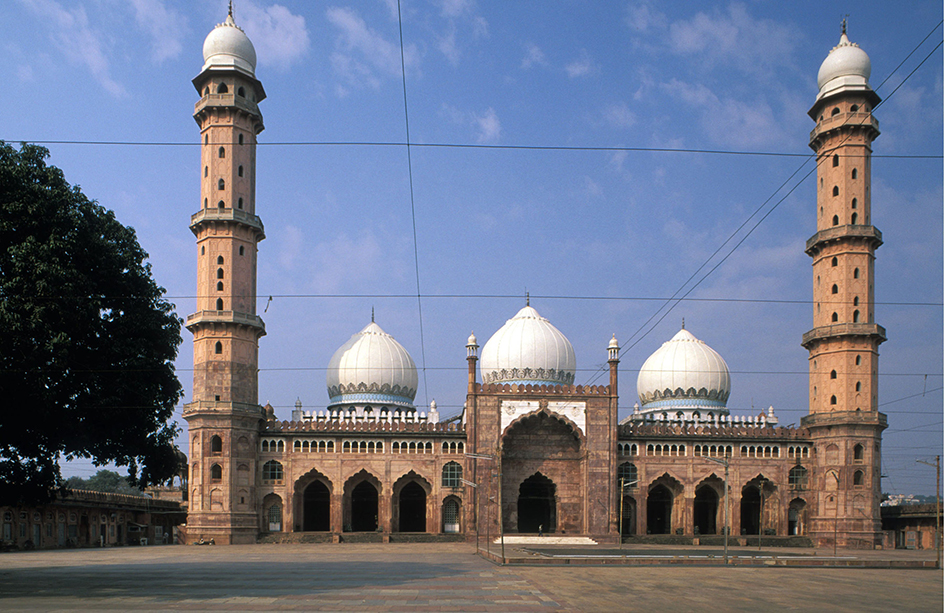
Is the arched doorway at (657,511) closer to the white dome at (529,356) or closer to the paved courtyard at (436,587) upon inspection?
the white dome at (529,356)

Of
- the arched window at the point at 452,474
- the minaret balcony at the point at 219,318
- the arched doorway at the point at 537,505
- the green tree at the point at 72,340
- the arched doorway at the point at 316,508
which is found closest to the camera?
the green tree at the point at 72,340

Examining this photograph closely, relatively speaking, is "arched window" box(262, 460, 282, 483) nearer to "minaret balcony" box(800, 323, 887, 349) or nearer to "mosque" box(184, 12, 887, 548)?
"mosque" box(184, 12, 887, 548)

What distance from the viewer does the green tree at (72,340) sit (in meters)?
20.0

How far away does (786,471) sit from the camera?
5450cm

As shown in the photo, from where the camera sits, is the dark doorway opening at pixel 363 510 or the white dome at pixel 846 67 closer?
the white dome at pixel 846 67

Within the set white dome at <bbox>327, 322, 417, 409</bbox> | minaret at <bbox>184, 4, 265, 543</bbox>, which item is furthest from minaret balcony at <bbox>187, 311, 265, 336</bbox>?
white dome at <bbox>327, 322, 417, 409</bbox>

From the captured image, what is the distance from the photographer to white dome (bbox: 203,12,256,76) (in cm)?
Result: 5131

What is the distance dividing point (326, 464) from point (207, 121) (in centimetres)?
2155

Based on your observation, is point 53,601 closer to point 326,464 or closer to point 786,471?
point 326,464

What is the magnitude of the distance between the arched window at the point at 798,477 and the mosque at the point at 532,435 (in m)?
0.11

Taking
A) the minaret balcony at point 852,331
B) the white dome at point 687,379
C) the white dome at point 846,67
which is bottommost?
the white dome at point 687,379

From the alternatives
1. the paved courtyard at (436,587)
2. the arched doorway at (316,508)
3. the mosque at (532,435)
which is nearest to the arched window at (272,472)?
the mosque at (532,435)

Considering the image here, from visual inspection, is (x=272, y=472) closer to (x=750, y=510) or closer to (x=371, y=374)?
(x=371, y=374)

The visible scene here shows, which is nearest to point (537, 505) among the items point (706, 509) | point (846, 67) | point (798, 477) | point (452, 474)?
point (452, 474)
